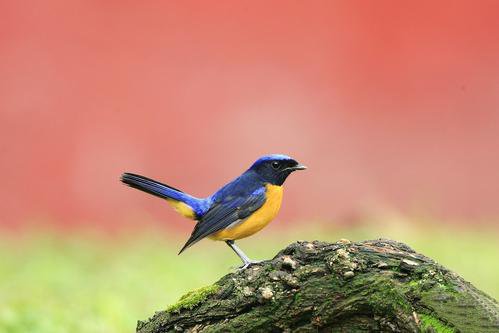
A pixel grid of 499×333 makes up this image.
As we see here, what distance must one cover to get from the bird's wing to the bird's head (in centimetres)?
15

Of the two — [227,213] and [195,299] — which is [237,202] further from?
[195,299]

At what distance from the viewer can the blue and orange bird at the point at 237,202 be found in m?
5.09

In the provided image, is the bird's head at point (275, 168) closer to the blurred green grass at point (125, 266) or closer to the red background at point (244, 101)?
the blurred green grass at point (125, 266)

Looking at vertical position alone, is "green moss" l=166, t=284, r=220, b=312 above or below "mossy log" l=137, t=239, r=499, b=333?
above

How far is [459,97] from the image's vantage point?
52.6 ft

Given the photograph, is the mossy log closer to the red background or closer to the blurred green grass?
the blurred green grass

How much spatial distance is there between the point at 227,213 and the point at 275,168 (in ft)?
1.36

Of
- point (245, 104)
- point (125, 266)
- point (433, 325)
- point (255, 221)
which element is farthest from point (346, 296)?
point (245, 104)

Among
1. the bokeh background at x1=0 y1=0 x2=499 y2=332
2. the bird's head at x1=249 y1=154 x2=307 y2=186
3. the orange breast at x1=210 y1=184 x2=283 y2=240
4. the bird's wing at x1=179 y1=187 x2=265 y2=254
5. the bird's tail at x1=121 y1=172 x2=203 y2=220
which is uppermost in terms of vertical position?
the bokeh background at x1=0 y1=0 x2=499 y2=332

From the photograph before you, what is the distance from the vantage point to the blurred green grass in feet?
22.0

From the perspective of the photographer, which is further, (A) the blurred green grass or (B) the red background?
(B) the red background

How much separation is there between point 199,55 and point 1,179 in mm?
3404

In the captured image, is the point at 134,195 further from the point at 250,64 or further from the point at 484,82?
the point at 484,82

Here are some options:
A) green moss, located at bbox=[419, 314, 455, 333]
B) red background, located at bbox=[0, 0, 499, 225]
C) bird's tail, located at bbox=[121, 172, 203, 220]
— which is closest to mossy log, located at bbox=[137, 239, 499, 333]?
green moss, located at bbox=[419, 314, 455, 333]
